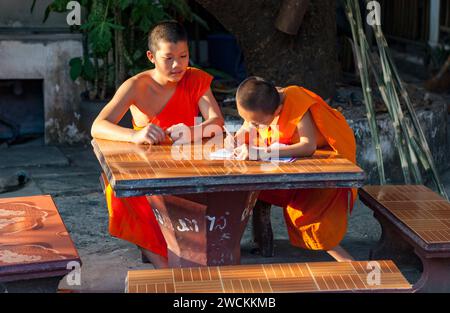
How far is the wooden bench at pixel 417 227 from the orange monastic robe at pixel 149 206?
1.01 metres

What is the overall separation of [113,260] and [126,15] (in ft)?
9.44

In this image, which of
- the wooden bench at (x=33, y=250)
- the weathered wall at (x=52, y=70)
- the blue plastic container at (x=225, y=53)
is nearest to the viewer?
the wooden bench at (x=33, y=250)

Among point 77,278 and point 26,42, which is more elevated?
point 26,42

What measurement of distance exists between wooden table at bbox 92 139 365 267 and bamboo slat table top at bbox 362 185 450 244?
1.51ft

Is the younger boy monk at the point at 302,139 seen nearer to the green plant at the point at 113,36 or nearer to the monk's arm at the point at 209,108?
the monk's arm at the point at 209,108

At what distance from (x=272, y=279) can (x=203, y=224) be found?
0.76m

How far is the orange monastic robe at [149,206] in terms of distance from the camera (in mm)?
4535

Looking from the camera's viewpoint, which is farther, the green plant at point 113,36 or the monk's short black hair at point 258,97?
the green plant at point 113,36

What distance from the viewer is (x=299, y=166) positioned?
393 cm

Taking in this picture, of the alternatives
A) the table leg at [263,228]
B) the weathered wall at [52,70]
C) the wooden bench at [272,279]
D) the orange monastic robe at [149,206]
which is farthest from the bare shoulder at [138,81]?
the weathered wall at [52,70]

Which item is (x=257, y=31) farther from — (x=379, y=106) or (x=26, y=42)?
(x=26, y=42)

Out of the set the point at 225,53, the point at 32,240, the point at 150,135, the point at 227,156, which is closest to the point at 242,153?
the point at 227,156

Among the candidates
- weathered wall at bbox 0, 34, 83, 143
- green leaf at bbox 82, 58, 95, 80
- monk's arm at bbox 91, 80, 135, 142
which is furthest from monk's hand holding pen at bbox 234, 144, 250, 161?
weathered wall at bbox 0, 34, 83, 143

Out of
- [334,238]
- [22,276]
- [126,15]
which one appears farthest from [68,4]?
[22,276]
